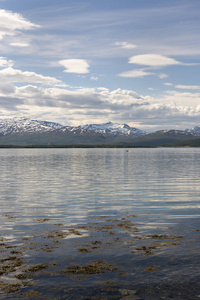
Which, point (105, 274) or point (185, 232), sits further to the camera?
point (185, 232)

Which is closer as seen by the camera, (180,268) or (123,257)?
(180,268)

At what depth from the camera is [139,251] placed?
1827 centimetres

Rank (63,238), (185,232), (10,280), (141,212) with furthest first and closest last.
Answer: (141,212)
(185,232)
(63,238)
(10,280)

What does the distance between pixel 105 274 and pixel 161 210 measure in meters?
17.4

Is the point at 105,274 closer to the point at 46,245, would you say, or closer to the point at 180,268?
the point at 180,268

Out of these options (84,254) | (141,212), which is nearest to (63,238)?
(84,254)

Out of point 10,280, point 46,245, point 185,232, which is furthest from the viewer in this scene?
point 185,232

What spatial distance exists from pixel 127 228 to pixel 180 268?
8713 millimetres

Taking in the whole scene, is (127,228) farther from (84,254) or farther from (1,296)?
(1,296)

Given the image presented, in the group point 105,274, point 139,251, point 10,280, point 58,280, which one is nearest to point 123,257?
point 139,251

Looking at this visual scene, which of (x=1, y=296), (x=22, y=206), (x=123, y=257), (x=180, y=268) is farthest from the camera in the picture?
(x=22, y=206)

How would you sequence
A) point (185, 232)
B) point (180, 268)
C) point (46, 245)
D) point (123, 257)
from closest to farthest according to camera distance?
point (180, 268) → point (123, 257) → point (46, 245) → point (185, 232)

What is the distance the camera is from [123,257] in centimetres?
1723

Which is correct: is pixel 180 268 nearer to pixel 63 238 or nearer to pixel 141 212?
pixel 63 238
